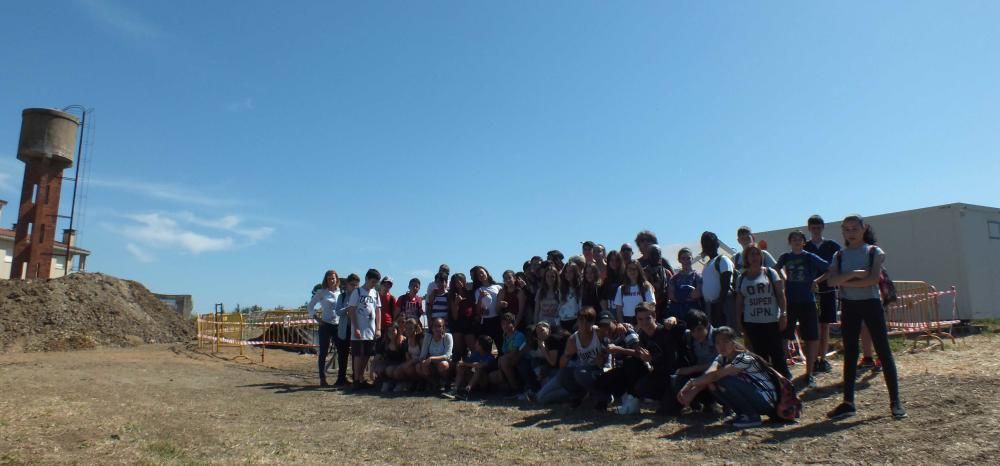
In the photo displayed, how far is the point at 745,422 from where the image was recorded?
5.82 metres

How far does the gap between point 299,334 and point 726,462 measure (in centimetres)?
1669

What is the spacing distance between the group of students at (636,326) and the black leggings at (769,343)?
0.01 metres

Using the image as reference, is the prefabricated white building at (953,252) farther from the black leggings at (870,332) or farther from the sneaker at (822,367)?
the black leggings at (870,332)

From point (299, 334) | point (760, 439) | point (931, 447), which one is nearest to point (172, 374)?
point (299, 334)

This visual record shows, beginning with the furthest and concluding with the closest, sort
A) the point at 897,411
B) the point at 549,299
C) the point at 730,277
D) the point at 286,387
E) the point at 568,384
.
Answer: the point at 286,387 → the point at 549,299 → the point at 568,384 → the point at 730,277 → the point at 897,411

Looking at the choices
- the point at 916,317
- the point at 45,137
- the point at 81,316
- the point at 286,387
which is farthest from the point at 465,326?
the point at 45,137

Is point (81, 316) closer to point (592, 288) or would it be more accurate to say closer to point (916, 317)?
point (592, 288)

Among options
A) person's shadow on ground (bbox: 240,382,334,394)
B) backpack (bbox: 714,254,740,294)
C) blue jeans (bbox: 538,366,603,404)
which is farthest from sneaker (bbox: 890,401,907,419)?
person's shadow on ground (bbox: 240,382,334,394)

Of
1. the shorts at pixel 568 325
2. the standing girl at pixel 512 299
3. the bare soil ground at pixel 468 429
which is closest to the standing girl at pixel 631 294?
the shorts at pixel 568 325

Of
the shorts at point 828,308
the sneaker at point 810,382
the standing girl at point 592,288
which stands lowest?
the sneaker at point 810,382

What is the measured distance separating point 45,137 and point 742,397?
32008 millimetres

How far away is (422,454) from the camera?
213 inches

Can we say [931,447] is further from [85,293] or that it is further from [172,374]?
[85,293]

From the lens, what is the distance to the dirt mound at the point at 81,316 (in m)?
19.9
